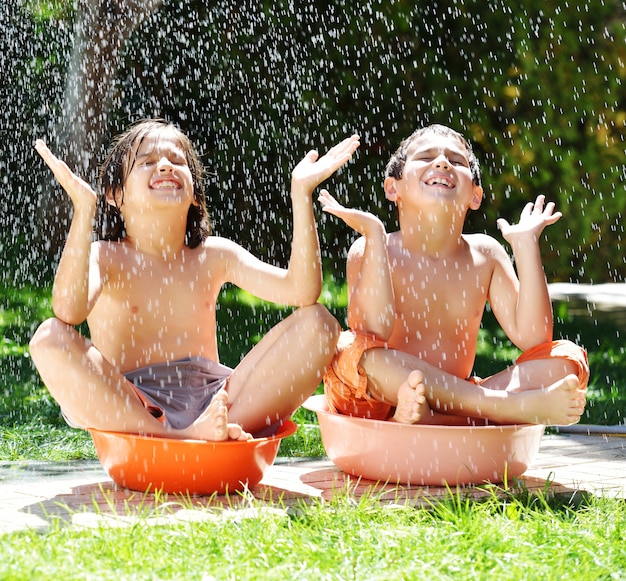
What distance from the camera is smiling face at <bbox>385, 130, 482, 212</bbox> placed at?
3.57 m

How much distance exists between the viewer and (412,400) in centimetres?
316

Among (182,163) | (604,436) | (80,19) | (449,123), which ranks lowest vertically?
(604,436)

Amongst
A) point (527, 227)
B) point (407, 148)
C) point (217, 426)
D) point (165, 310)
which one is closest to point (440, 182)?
point (407, 148)

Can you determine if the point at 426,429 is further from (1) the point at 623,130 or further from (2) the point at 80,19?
(1) the point at 623,130

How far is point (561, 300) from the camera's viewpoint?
29.7ft

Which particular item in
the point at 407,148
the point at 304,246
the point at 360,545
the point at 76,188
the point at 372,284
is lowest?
the point at 360,545

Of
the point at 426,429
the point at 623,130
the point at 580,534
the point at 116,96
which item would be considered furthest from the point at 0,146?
the point at 580,534

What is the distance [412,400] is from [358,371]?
0.82ft

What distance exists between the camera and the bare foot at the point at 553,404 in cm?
321

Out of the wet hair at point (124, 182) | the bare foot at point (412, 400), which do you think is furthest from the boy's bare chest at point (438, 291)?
the wet hair at point (124, 182)

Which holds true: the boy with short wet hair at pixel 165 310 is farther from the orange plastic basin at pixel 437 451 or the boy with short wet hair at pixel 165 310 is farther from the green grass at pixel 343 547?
the green grass at pixel 343 547

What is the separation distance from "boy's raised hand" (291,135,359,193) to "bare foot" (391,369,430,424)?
2.18 ft

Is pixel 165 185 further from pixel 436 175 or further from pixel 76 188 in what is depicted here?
pixel 436 175

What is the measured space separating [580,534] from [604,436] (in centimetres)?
179
